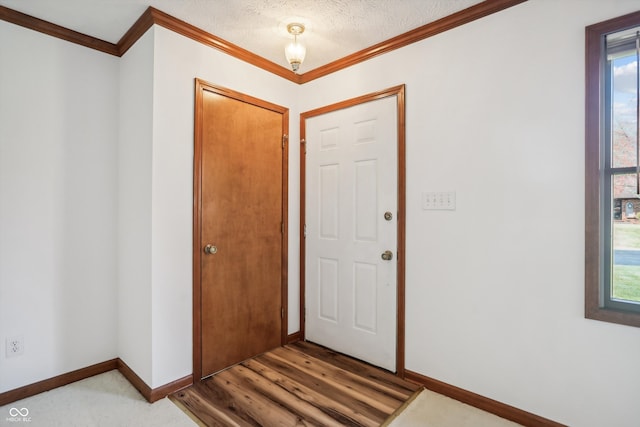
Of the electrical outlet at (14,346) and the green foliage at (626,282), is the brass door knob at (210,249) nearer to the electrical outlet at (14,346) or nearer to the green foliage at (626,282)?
the electrical outlet at (14,346)

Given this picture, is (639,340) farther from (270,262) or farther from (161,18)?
(161,18)

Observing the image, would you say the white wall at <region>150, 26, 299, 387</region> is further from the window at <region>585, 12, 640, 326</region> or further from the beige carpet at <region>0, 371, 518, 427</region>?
the window at <region>585, 12, 640, 326</region>

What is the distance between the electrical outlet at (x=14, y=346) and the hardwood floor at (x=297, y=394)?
3.29 ft

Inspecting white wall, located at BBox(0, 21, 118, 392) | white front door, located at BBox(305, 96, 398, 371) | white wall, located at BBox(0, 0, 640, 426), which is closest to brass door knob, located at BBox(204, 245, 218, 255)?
white wall, located at BBox(0, 0, 640, 426)

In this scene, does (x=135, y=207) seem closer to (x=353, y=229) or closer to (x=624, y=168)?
(x=353, y=229)

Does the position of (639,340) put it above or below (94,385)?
above

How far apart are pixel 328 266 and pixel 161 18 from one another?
212 centimetres

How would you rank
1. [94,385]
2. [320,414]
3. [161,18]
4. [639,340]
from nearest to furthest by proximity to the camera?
[639,340] < [320,414] < [161,18] < [94,385]

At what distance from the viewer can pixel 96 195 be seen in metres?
2.34

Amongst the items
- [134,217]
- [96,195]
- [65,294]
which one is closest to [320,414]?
[134,217]

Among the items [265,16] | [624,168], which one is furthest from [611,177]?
[265,16]

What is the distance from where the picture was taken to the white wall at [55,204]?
201 cm

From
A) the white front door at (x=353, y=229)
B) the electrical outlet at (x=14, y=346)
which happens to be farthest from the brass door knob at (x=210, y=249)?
the electrical outlet at (x=14, y=346)

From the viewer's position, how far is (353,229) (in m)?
2.58
